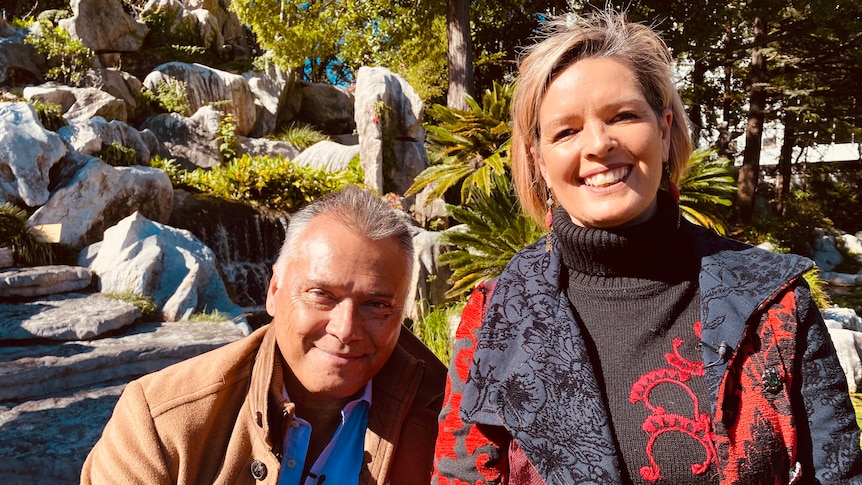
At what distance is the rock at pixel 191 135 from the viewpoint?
17.1 m

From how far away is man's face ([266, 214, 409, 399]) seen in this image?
6.13 ft

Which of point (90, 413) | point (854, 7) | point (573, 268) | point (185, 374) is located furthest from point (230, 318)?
point (854, 7)

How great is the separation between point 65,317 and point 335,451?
21.5ft

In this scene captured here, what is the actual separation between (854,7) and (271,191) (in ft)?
36.7

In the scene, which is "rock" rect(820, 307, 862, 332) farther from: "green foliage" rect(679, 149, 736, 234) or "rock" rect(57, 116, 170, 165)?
"rock" rect(57, 116, 170, 165)

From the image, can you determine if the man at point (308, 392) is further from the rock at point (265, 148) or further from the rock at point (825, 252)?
the rock at point (825, 252)

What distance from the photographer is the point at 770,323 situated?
1.41m

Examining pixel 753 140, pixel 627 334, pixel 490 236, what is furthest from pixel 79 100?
pixel 627 334

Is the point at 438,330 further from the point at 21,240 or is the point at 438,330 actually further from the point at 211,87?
the point at 211,87

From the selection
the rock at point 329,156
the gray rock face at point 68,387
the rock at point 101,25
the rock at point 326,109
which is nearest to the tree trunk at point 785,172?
the rock at point 329,156

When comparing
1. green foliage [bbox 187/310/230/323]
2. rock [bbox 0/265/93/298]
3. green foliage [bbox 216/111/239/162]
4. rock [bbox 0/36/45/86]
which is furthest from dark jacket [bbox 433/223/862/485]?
rock [bbox 0/36/45/86]

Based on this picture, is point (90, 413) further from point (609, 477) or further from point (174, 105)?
point (174, 105)

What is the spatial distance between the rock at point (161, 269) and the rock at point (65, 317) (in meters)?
0.53

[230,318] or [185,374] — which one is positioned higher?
[185,374]
